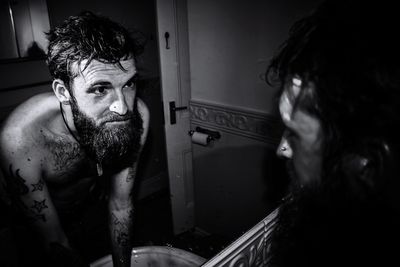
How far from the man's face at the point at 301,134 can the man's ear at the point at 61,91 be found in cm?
82

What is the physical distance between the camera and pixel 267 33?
5.77 feet

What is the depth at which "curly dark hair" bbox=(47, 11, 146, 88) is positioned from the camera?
103cm

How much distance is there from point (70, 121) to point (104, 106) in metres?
0.20

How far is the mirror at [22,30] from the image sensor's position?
1.19 m

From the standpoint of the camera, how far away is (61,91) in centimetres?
108

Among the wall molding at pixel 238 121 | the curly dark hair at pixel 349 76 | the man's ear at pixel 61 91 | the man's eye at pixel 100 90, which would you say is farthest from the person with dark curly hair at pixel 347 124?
the wall molding at pixel 238 121

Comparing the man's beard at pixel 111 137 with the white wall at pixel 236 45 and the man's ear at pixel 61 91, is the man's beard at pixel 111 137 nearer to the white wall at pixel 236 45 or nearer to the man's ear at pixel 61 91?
the man's ear at pixel 61 91

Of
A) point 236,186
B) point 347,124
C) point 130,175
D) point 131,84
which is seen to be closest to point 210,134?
point 236,186

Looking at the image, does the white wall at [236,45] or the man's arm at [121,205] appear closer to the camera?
the man's arm at [121,205]

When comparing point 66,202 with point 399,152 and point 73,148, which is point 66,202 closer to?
point 73,148

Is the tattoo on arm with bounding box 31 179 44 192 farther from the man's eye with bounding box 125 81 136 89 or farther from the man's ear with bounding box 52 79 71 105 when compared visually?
the man's eye with bounding box 125 81 136 89

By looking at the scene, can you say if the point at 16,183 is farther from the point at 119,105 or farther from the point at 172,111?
the point at 172,111

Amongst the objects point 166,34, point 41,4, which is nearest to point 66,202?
point 41,4

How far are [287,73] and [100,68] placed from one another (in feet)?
2.26
